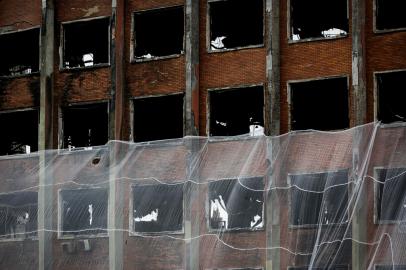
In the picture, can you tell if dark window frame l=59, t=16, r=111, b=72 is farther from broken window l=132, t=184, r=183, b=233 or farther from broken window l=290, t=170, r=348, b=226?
broken window l=290, t=170, r=348, b=226

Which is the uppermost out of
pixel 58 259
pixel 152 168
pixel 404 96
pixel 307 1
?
pixel 307 1

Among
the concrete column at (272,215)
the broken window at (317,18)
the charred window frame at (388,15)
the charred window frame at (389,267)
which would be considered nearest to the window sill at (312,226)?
the concrete column at (272,215)

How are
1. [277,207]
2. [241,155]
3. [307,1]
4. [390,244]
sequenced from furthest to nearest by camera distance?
[307,1] → [241,155] → [277,207] → [390,244]

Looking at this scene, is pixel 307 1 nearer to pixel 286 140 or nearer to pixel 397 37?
pixel 397 37

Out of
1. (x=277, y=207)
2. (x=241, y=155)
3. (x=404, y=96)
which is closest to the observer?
(x=277, y=207)

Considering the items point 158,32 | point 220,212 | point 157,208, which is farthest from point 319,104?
point 220,212

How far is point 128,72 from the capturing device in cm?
3325

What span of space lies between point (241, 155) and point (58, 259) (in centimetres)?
512

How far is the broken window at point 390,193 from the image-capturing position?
2050 centimetres

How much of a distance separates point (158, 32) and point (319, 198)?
1348 cm

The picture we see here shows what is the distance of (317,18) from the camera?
1228 inches

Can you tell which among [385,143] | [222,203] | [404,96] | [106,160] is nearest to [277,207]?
[222,203]

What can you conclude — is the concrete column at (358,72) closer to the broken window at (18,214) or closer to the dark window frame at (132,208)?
the dark window frame at (132,208)

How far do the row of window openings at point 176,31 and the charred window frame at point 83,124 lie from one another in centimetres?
154
